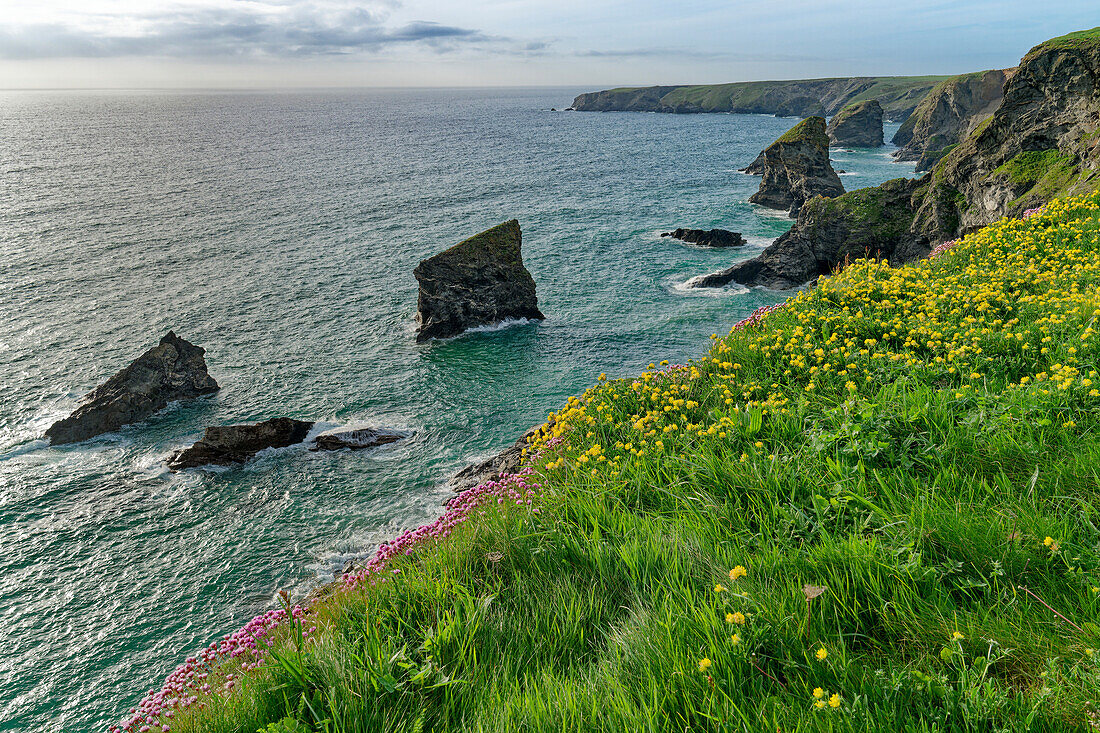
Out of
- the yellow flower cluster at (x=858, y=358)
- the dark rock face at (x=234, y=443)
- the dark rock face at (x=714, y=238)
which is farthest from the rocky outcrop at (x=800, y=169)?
the dark rock face at (x=234, y=443)

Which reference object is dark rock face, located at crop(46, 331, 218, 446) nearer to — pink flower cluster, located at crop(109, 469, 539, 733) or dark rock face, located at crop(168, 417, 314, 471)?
dark rock face, located at crop(168, 417, 314, 471)

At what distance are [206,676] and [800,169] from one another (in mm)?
67625

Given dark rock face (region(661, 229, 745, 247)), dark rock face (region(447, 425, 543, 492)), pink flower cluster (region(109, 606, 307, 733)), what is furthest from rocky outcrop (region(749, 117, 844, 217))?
pink flower cluster (region(109, 606, 307, 733))

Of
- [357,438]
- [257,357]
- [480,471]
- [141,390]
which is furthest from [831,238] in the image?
[141,390]

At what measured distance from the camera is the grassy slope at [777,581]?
3613 millimetres

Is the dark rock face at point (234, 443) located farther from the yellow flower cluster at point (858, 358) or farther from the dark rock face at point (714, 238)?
the dark rock face at point (714, 238)

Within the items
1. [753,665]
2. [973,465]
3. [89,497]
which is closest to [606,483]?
[753,665]

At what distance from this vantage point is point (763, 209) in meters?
63.5

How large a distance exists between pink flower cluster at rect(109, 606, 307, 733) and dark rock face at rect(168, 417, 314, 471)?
49.0 ft

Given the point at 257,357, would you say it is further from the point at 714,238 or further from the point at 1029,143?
the point at 1029,143

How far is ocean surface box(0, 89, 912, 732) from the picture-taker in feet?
53.2

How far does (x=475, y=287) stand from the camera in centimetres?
3475

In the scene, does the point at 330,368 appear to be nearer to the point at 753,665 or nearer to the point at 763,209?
the point at 753,665

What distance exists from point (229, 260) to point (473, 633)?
50203mm
